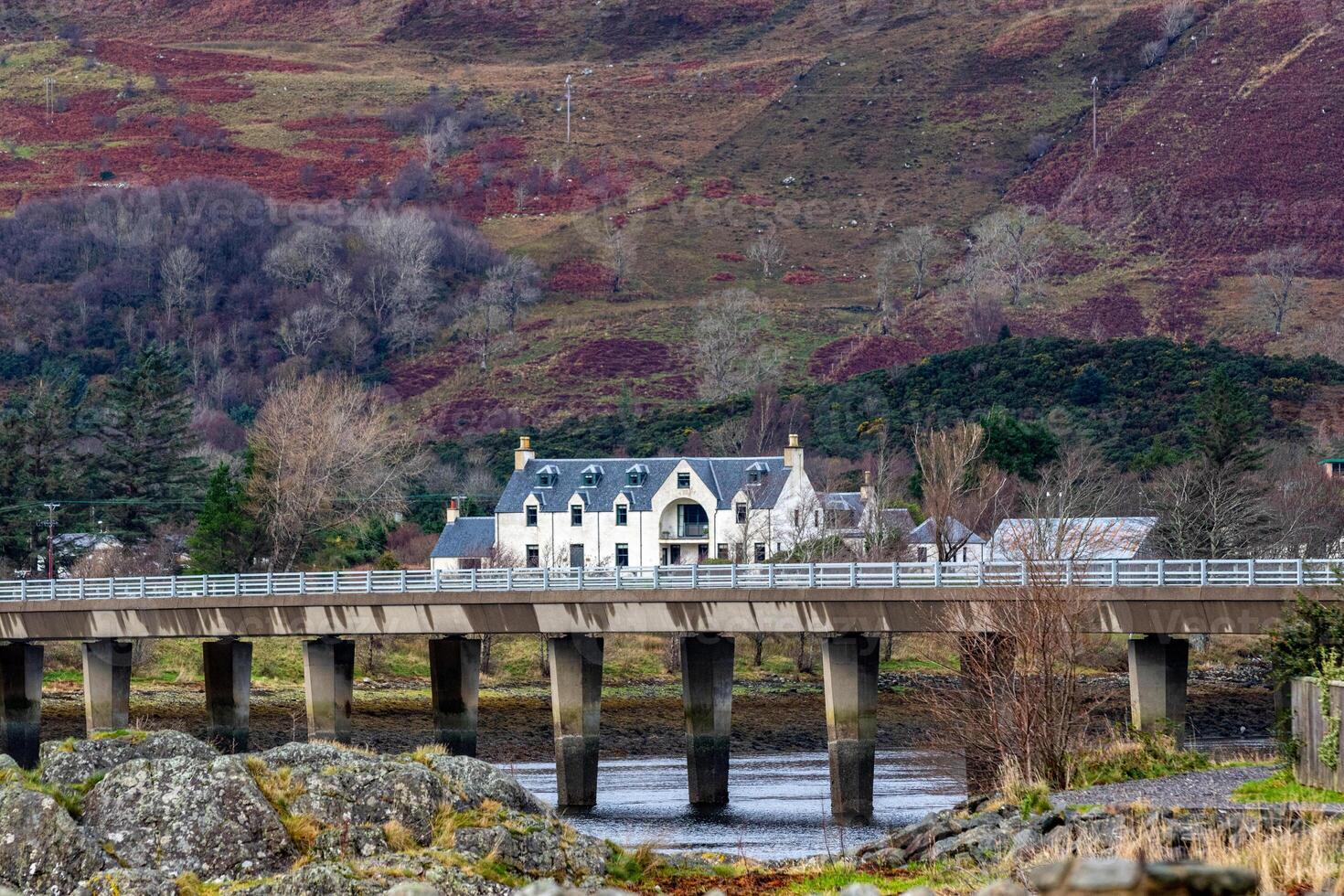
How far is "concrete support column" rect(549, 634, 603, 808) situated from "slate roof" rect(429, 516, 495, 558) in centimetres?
4762

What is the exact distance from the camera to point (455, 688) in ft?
197

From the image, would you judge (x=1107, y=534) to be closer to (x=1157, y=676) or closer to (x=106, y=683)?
(x=1157, y=676)

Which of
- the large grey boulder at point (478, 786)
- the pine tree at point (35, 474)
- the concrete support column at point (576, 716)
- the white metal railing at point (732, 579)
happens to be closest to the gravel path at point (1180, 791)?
the white metal railing at point (732, 579)

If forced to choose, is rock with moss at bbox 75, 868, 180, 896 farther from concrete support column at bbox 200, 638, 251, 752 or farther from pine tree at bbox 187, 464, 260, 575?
pine tree at bbox 187, 464, 260, 575

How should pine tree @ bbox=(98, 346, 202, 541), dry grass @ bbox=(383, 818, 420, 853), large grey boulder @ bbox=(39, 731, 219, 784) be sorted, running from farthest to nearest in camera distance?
1. pine tree @ bbox=(98, 346, 202, 541)
2. large grey boulder @ bbox=(39, 731, 219, 784)
3. dry grass @ bbox=(383, 818, 420, 853)

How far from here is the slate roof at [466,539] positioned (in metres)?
105

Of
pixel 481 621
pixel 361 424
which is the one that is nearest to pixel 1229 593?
pixel 481 621

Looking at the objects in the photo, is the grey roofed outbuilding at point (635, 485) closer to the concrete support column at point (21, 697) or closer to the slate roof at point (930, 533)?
the slate roof at point (930, 533)

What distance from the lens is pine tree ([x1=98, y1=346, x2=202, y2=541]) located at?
364 ft

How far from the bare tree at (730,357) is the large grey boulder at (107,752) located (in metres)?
139

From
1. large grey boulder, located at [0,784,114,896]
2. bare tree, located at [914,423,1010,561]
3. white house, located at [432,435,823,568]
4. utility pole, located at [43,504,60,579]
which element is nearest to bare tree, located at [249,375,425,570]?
white house, located at [432,435,823,568]

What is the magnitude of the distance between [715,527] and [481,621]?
44282mm

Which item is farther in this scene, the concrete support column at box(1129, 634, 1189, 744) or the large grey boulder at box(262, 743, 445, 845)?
the concrete support column at box(1129, 634, 1189, 744)

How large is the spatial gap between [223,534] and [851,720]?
50891mm
